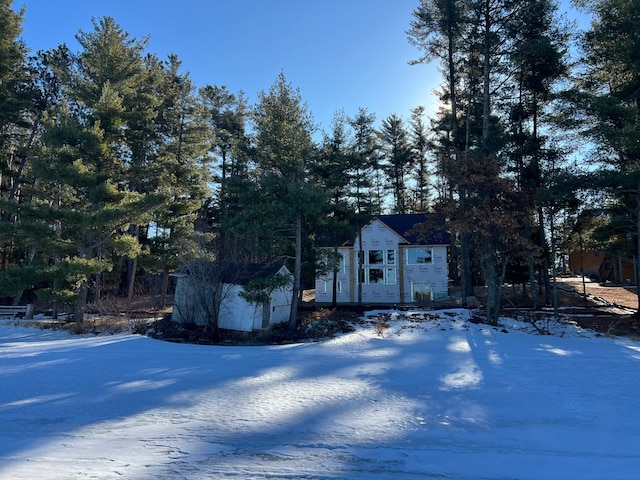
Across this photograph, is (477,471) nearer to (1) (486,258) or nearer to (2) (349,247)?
(1) (486,258)

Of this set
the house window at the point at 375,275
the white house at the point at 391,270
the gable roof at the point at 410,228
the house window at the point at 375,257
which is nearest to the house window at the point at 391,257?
the white house at the point at 391,270

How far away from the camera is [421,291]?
25.4 metres

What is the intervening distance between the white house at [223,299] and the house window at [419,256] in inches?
484

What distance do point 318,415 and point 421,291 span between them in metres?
21.8

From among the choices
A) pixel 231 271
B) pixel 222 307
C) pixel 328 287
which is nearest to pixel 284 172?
pixel 231 271

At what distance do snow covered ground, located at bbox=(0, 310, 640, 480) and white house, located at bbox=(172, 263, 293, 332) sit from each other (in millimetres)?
4949

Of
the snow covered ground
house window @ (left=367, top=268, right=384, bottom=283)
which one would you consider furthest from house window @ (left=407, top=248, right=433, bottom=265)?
the snow covered ground

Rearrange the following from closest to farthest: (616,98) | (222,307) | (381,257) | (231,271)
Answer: (616,98) < (222,307) < (231,271) < (381,257)

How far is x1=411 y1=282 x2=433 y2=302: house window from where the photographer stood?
2515 centimetres

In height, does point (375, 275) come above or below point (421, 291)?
above

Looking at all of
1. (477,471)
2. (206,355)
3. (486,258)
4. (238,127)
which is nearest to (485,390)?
(477,471)

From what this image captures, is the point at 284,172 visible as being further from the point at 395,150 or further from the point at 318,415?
the point at 395,150

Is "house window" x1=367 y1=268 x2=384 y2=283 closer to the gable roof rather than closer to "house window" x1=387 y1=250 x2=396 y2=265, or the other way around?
"house window" x1=387 y1=250 x2=396 y2=265

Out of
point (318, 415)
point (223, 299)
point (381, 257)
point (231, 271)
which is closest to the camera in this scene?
point (318, 415)
